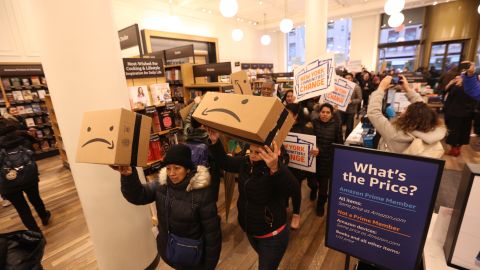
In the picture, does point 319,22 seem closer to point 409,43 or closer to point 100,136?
point 100,136

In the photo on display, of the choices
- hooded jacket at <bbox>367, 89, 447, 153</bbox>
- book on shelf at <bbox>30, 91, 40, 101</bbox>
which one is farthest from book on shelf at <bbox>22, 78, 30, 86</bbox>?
hooded jacket at <bbox>367, 89, 447, 153</bbox>

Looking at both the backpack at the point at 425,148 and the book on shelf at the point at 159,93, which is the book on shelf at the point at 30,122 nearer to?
the book on shelf at the point at 159,93

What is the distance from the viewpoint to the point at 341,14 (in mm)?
10578

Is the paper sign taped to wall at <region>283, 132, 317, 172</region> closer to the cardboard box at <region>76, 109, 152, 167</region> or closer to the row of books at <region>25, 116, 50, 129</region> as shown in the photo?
the cardboard box at <region>76, 109, 152, 167</region>

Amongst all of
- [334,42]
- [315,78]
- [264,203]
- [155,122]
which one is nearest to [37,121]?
[155,122]

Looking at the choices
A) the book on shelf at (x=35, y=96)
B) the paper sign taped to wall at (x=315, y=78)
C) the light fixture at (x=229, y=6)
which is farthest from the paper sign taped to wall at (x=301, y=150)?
the book on shelf at (x=35, y=96)

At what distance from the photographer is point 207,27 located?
10.3m

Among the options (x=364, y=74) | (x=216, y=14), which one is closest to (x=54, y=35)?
(x=364, y=74)

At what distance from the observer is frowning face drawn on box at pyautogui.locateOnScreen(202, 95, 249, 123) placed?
1.18 metres

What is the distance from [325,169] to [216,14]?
31.2ft

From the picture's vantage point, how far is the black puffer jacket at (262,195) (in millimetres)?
1503

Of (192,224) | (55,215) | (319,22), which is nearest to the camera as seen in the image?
(192,224)

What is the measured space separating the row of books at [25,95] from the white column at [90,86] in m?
6.41

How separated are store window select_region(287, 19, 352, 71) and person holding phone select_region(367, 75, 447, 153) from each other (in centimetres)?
978
